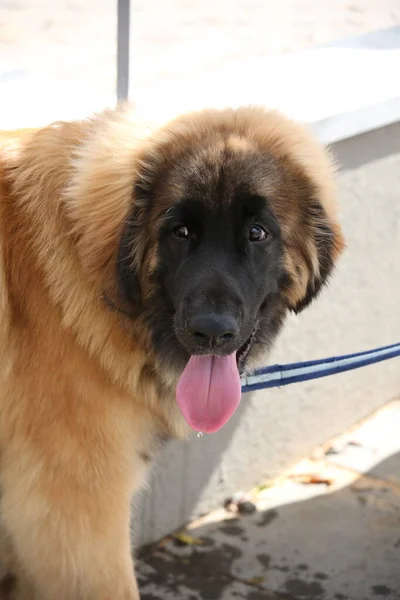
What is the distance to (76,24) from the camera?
4.14m

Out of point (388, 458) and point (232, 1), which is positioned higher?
point (232, 1)

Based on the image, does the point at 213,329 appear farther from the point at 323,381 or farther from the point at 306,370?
the point at 323,381

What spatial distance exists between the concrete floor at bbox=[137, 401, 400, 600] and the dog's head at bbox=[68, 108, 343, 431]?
1.25 meters

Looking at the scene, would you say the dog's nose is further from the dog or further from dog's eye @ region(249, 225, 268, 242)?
dog's eye @ region(249, 225, 268, 242)

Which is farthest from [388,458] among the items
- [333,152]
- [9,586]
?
[9,586]

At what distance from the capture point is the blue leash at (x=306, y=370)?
145 inches

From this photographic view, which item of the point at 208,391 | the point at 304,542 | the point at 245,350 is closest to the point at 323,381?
the point at 304,542

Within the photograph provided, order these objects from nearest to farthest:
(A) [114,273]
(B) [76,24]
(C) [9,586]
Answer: (A) [114,273] → (C) [9,586] → (B) [76,24]

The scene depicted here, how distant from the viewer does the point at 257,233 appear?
10.1 feet

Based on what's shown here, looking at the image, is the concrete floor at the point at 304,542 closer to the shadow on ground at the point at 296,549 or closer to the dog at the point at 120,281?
the shadow on ground at the point at 296,549

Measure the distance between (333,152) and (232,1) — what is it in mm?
902

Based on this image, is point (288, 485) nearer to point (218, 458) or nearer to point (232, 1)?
point (218, 458)

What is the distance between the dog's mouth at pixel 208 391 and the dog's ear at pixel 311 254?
13.8 inches

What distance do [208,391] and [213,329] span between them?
0.33 meters
